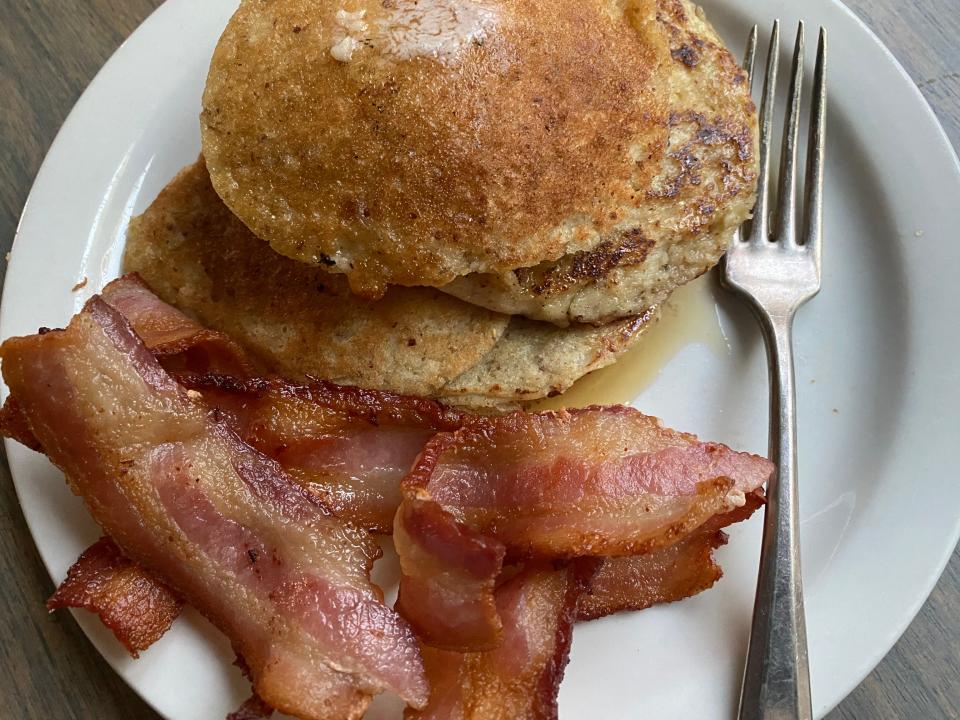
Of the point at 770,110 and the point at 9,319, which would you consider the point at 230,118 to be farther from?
the point at 770,110

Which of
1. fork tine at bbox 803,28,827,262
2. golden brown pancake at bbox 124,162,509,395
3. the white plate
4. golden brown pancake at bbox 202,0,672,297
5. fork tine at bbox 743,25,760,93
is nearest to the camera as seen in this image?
golden brown pancake at bbox 202,0,672,297

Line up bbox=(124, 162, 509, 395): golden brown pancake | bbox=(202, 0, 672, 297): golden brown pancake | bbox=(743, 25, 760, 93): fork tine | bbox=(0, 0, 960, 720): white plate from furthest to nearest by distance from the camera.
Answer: bbox=(743, 25, 760, 93): fork tine → bbox=(124, 162, 509, 395): golden brown pancake → bbox=(0, 0, 960, 720): white plate → bbox=(202, 0, 672, 297): golden brown pancake

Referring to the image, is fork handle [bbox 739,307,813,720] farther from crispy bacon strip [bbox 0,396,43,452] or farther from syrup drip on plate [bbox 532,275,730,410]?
crispy bacon strip [bbox 0,396,43,452]

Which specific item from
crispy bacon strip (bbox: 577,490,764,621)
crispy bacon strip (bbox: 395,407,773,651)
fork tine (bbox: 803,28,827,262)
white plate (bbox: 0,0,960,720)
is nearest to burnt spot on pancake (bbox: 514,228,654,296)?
crispy bacon strip (bbox: 395,407,773,651)

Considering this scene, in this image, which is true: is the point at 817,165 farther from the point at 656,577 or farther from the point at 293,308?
the point at 293,308

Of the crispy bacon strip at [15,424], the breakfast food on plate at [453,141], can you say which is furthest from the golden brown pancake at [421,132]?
the crispy bacon strip at [15,424]

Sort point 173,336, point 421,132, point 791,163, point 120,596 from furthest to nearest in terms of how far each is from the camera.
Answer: point 791,163
point 173,336
point 120,596
point 421,132

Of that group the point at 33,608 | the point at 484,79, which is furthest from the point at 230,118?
the point at 33,608

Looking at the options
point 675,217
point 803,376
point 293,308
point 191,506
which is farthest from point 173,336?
point 803,376
